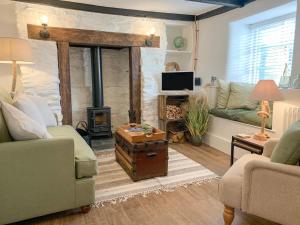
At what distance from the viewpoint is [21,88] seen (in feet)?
11.1

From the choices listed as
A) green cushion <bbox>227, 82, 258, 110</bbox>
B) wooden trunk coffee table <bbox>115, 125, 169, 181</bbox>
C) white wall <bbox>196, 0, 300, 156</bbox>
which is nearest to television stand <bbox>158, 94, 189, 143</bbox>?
white wall <bbox>196, 0, 300, 156</bbox>

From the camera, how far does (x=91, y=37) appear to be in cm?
371

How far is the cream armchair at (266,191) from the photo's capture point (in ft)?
4.42

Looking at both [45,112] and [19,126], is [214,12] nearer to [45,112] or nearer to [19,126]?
[45,112]

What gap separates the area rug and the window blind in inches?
73.5

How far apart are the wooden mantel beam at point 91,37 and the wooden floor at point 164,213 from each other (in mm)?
2652

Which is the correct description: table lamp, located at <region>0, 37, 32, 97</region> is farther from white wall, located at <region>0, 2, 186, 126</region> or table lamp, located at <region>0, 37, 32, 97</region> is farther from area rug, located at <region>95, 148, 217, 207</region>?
area rug, located at <region>95, 148, 217, 207</region>

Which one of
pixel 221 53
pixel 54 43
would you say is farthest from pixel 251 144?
pixel 54 43

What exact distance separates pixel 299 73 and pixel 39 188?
281 centimetres

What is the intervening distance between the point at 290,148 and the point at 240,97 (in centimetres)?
220

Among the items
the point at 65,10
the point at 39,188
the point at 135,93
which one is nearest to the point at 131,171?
the point at 39,188

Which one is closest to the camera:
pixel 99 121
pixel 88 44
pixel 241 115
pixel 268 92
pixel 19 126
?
A: pixel 19 126

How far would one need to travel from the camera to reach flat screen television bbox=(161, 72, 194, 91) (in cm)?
396

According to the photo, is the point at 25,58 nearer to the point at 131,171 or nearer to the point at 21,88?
the point at 21,88
